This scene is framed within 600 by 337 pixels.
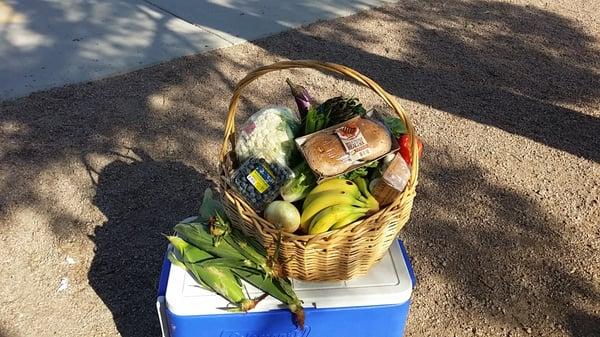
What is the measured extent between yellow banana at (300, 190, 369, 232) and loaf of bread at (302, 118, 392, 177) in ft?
0.23

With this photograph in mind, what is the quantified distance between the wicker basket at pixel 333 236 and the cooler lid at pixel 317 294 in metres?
0.03

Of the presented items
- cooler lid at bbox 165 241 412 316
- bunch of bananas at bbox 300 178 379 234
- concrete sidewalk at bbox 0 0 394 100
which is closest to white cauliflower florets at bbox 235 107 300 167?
bunch of bananas at bbox 300 178 379 234

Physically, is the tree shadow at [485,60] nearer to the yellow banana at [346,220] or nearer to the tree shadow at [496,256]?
the tree shadow at [496,256]

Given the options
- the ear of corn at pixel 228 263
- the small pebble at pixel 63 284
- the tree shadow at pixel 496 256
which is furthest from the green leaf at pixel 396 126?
the small pebble at pixel 63 284

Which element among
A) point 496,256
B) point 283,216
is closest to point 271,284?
point 283,216

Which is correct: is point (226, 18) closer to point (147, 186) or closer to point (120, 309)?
point (147, 186)

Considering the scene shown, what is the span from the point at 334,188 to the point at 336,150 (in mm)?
127

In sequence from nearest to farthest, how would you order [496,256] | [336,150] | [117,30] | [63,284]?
[336,150] → [63,284] → [496,256] → [117,30]

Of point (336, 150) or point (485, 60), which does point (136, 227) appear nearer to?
point (336, 150)

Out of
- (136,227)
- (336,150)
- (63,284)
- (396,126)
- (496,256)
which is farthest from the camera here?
(136,227)

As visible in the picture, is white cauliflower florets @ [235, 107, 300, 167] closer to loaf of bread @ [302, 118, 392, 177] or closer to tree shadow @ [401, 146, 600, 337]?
loaf of bread @ [302, 118, 392, 177]

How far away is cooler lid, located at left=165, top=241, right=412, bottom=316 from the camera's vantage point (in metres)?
1.98

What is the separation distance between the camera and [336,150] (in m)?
1.96

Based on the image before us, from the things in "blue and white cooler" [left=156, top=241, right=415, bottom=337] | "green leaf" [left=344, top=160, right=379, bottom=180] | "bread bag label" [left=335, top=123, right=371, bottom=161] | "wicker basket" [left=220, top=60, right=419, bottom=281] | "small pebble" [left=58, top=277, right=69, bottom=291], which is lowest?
"small pebble" [left=58, top=277, right=69, bottom=291]
